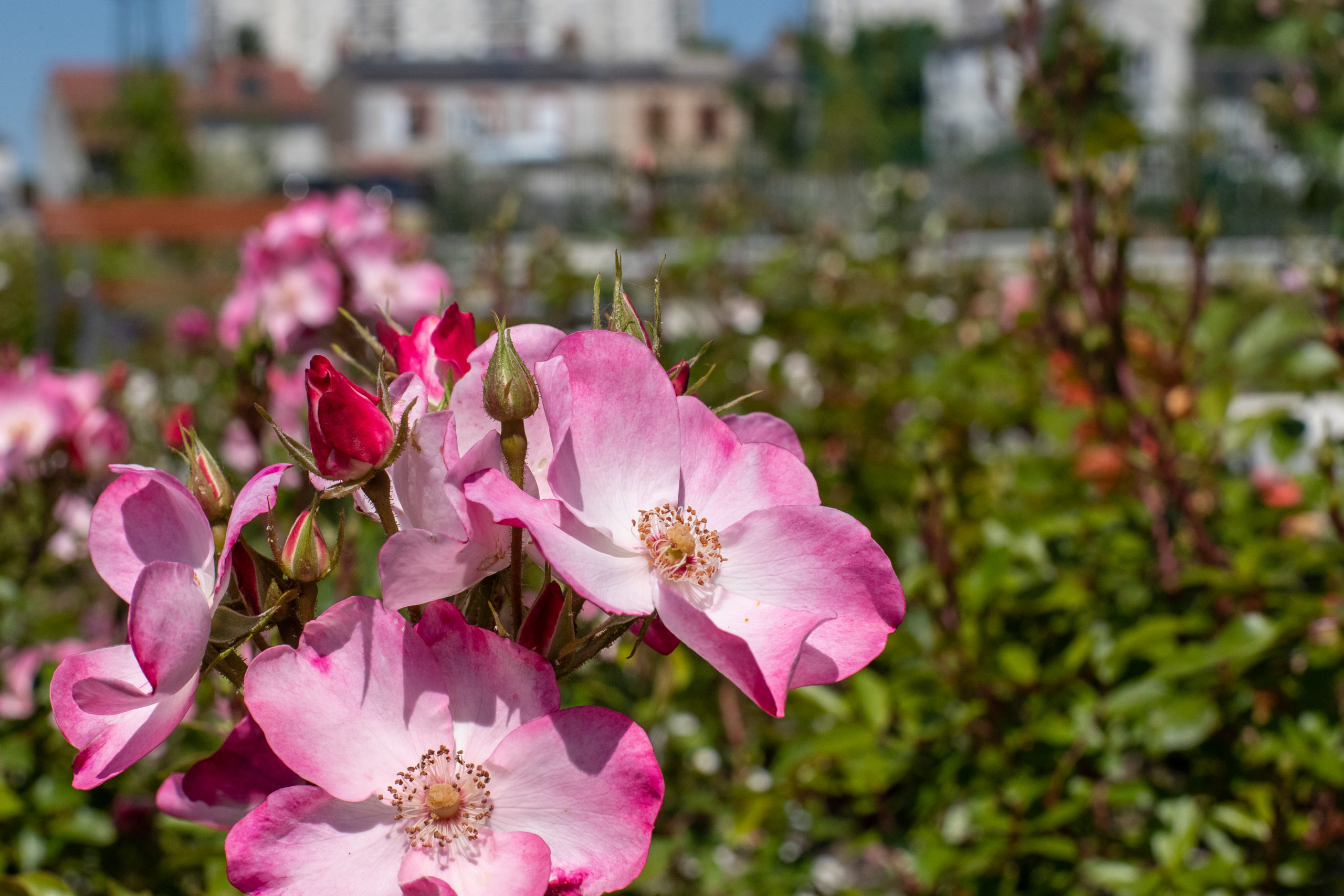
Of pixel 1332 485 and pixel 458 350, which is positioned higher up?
pixel 458 350

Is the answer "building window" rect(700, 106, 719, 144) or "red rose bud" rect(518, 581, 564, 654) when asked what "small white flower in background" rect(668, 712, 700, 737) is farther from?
"building window" rect(700, 106, 719, 144)

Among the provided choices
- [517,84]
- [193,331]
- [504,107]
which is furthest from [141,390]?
[504,107]

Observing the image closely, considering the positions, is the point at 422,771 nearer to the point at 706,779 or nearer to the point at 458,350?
the point at 458,350

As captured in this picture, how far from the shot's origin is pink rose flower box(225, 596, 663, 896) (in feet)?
1.56

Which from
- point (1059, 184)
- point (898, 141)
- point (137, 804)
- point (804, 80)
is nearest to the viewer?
point (137, 804)

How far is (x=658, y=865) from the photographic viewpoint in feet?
3.80

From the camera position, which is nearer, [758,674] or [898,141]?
[758,674]

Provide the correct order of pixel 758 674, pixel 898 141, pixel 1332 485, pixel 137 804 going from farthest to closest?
pixel 898 141, pixel 1332 485, pixel 137 804, pixel 758 674

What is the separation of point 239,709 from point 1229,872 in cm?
102

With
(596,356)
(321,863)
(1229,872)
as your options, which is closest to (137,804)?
(321,863)

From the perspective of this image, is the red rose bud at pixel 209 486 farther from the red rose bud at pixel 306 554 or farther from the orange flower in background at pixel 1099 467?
the orange flower in background at pixel 1099 467

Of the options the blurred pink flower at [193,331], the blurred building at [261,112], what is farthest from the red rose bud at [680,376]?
the blurred building at [261,112]

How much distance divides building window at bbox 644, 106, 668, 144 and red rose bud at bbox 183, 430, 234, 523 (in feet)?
128

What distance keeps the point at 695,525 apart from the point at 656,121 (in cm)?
3987
